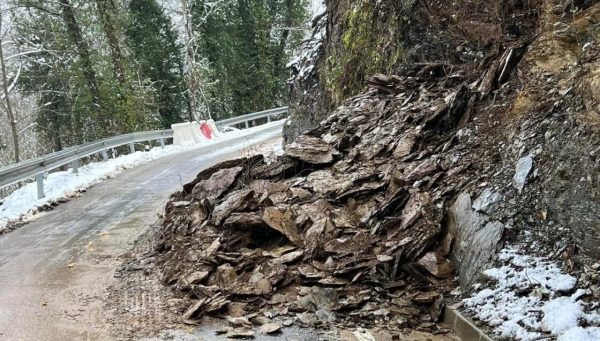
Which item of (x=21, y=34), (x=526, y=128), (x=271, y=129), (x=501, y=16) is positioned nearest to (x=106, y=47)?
(x=21, y=34)

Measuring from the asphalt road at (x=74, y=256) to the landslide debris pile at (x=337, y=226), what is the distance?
2.87 ft

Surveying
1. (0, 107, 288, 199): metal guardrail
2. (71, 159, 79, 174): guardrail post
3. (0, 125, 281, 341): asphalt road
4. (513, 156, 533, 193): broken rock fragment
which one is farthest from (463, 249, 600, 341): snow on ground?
(71, 159, 79, 174): guardrail post

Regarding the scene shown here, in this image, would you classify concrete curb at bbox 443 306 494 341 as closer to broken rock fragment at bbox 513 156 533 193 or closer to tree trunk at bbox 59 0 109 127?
broken rock fragment at bbox 513 156 533 193

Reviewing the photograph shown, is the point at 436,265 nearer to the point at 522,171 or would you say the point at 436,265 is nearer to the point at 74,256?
the point at 522,171

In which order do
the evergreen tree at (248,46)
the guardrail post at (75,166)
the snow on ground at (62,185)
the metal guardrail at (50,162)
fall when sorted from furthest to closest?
the evergreen tree at (248,46), the guardrail post at (75,166), the metal guardrail at (50,162), the snow on ground at (62,185)

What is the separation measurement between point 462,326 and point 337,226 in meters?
2.12

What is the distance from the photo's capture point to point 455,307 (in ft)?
14.3

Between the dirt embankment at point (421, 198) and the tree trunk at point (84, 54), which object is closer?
the dirt embankment at point (421, 198)

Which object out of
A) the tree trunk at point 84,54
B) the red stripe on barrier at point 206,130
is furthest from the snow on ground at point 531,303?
the tree trunk at point 84,54

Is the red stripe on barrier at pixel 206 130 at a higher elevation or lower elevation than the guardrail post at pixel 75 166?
higher

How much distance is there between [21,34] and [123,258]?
80.4 feet

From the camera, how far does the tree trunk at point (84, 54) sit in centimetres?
2006

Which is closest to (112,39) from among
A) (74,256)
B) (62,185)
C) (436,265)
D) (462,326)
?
(62,185)

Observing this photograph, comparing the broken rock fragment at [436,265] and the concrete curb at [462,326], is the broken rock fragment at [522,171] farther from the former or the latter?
the concrete curb at [462,326]
